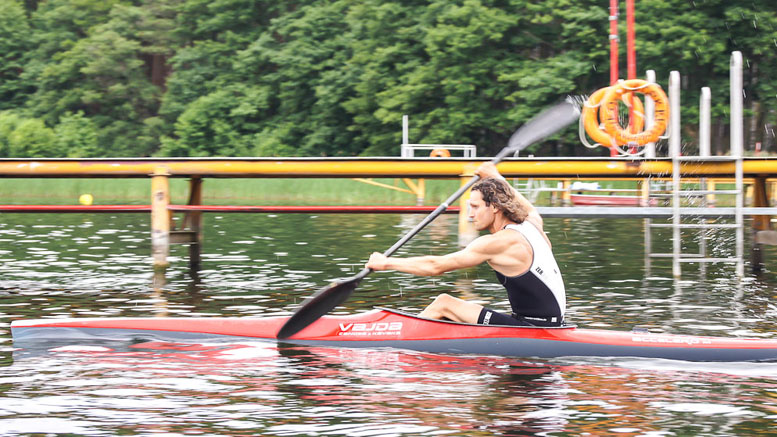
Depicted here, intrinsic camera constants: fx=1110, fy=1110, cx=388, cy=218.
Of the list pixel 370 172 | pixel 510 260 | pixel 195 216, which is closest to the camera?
pixel 510 260

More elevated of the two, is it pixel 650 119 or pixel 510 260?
pixel 650 119

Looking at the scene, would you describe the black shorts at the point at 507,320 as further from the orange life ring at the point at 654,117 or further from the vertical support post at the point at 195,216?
the vertical support post at the point at 195,216

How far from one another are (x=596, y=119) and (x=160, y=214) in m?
5.34

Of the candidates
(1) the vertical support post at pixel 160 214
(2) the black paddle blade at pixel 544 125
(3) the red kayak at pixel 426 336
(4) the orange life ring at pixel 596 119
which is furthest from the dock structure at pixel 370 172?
(3) the red kayak at pixel 426 336

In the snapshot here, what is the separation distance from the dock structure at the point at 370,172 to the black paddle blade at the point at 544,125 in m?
1.64

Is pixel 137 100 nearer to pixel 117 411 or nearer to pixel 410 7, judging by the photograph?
pixel 410 7

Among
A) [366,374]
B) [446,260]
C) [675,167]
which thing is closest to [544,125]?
[675,167]

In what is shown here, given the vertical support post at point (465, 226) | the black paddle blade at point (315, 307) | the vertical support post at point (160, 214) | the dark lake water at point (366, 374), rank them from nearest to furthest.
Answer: the dark lake water at point (366, 374) → the black paddle blade at point (315, 307) → the vertical support post at point (465, 226) → the vertical support post at point (160, 214)

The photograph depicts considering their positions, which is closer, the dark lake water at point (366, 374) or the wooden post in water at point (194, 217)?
the dark lake water at point (366, 374)

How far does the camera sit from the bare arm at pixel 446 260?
6934 millimetres

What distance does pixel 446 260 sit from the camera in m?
7.18

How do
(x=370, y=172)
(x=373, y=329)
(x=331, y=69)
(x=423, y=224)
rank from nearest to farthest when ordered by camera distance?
(x=373, y=329), (x=423, y=224), (x=370, y=172), (x=331, y=69)

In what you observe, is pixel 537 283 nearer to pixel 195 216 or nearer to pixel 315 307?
pixel 315 307

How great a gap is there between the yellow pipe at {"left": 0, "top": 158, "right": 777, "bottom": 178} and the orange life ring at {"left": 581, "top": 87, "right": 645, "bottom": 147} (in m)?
1.17
